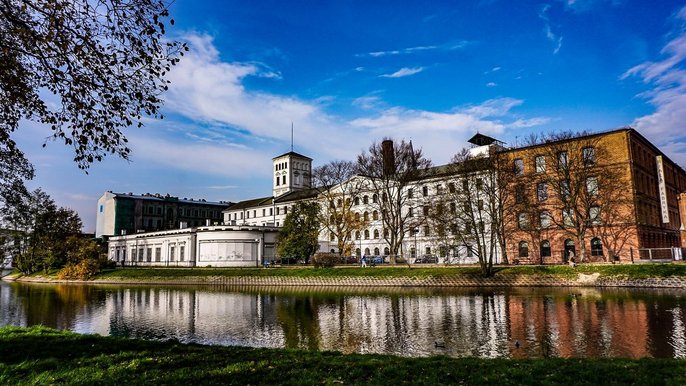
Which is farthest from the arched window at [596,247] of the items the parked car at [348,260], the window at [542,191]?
the parked car at [348,260]

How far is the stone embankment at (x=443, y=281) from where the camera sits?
118ft

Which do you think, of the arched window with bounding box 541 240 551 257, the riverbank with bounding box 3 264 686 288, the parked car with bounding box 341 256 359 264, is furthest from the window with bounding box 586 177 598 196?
the parked car with bounding box 341 256 359 264

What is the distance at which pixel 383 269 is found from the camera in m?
48.8

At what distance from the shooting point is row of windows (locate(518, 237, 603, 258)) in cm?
5200

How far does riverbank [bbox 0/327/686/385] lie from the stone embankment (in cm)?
3055

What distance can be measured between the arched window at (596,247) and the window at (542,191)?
728 centimetres

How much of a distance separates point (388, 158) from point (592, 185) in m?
24.4

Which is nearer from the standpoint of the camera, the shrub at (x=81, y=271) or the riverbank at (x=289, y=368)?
the riverbank at (x=289, y=368)

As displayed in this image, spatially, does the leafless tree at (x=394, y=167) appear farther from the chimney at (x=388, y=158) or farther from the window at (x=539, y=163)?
the window at (x=539, y=163)

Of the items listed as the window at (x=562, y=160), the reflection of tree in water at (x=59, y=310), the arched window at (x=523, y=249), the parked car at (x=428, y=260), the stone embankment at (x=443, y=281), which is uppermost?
the window at (x=562, y=160)

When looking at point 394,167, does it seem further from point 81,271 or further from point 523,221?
point 81,271

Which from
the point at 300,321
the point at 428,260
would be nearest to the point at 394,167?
the point at 428,260

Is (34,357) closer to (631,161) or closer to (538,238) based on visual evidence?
(538,238)

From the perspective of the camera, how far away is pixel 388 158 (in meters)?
58.2
